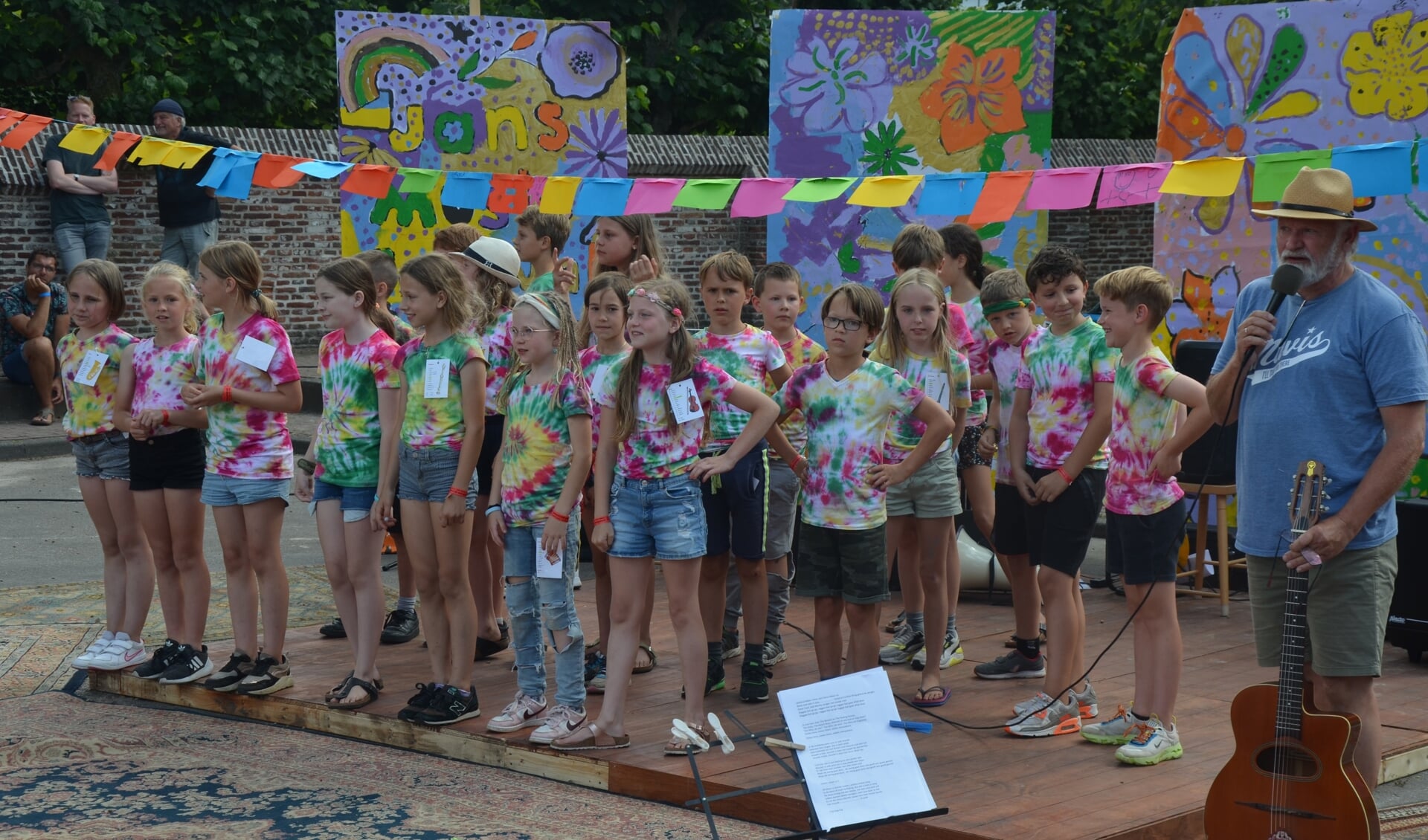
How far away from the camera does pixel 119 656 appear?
257 inches

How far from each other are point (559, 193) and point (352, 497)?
2.54 meters

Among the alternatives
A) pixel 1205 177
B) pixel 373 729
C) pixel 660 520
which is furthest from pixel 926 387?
pixel 373 729

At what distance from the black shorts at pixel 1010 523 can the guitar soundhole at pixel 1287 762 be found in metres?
2.12

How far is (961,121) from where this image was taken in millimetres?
10586

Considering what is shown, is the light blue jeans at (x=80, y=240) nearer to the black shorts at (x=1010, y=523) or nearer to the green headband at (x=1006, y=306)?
the green headband at (x=1006, y=306)

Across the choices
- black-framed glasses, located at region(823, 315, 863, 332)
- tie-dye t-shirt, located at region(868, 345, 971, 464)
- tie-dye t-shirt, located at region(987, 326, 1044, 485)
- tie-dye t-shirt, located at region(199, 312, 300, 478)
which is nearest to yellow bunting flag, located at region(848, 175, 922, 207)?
tie-dye t-shirt, located at region(987, 326, 1044, 485)

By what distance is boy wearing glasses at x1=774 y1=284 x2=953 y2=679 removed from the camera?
5.44 m

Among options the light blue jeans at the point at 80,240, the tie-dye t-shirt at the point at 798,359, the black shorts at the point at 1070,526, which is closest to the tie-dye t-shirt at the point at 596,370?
the tie-dye t-shirt at the point at 798,359

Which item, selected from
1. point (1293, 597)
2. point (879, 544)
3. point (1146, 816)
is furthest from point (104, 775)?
point (1293, 597)

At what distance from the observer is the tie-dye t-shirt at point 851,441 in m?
5.45

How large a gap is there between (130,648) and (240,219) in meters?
10.1

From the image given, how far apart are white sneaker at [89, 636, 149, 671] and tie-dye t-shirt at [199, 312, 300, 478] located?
38.9 inches

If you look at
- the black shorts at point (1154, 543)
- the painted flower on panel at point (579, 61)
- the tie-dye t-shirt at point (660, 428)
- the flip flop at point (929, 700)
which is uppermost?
the painted flower on panel at point (579, 61)

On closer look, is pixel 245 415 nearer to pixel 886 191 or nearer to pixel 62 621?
pixel 62 621
